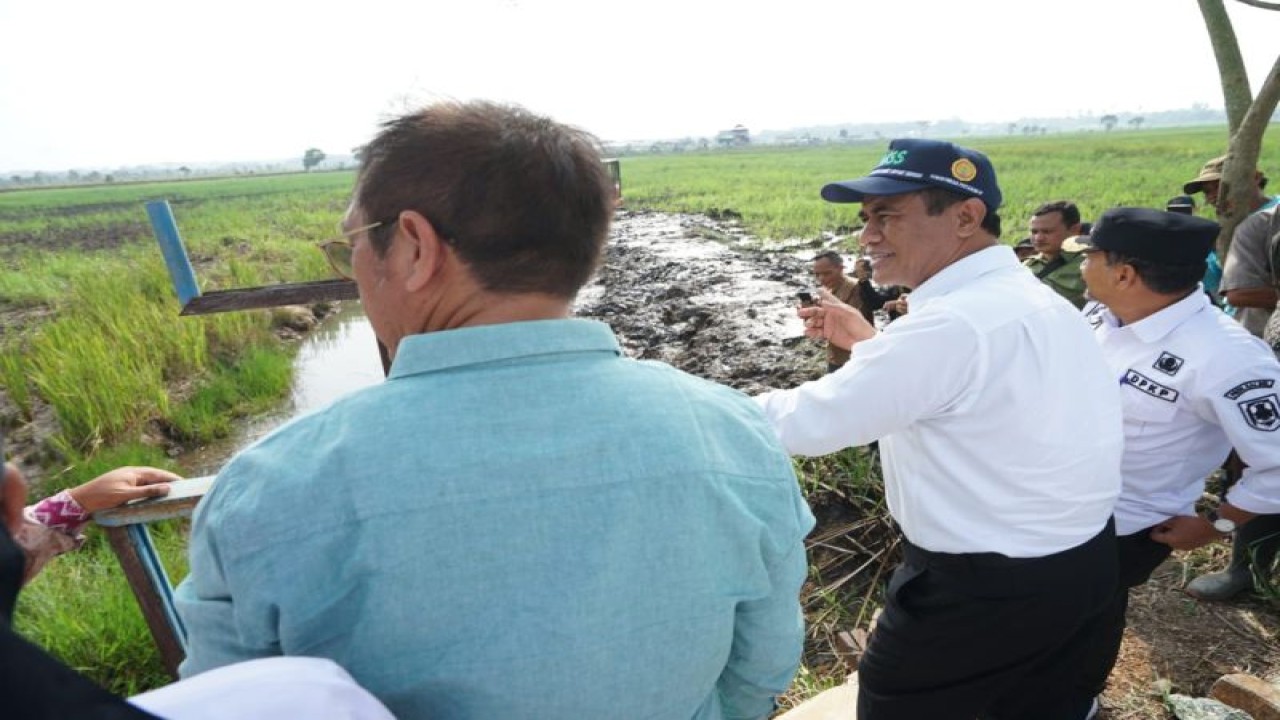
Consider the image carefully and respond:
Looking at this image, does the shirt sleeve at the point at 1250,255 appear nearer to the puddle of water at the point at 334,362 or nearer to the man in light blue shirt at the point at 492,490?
the man in light blue shirt at the point at 492,490

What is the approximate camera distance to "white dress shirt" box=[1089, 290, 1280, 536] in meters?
1.89

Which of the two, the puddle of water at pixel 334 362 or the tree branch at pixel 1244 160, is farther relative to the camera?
the puddle of water at pixel 334 362

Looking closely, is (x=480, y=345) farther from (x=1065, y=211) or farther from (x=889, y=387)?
(x=1065, y=211)

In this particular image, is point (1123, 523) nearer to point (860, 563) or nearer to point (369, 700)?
point (860, 563)

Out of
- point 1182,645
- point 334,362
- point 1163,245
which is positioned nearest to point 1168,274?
point 1163,245

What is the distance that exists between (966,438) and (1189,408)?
1048 mm

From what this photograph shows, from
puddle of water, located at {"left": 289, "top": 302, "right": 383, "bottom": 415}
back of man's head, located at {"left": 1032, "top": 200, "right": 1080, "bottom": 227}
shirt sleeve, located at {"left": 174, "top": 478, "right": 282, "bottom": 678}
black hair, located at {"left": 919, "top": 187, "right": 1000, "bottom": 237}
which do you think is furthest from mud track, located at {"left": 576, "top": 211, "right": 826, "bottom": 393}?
shirt sleeve, located at {"left": 174, "top": 478, "right": 282, "bottom": 678}

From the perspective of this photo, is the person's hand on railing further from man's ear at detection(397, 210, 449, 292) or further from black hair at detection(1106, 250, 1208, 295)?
black hair at detection(1106, 250, 1208, 295)

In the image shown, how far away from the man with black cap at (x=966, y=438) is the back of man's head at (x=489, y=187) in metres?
0.82

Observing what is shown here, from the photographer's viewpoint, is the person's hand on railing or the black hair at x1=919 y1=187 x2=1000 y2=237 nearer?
the person's hand on railing

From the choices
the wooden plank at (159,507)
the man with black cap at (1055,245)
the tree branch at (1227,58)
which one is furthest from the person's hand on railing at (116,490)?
the tree branch at (1227,58)

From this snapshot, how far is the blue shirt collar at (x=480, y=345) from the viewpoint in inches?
30.0

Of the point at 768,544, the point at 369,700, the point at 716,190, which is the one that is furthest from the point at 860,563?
the point at 716,190

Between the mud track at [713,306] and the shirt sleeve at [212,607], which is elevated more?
the shirt sleeve at [212,607]
